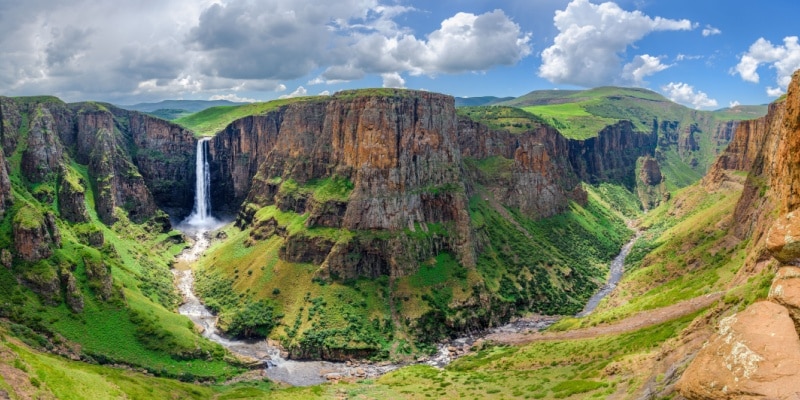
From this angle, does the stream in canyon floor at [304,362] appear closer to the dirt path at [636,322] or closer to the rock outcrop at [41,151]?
the dirt path at [636,322]

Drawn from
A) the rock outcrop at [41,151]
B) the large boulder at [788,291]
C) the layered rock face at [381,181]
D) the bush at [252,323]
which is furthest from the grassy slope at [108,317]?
the large boulder at [788,291]

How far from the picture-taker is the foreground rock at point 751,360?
67.6 feet

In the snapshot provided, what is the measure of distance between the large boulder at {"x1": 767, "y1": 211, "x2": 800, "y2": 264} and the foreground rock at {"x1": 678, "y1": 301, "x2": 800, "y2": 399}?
3.71 metres

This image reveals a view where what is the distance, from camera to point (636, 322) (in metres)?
90.5

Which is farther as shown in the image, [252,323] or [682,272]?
[682,272]

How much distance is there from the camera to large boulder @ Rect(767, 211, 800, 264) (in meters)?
25.5

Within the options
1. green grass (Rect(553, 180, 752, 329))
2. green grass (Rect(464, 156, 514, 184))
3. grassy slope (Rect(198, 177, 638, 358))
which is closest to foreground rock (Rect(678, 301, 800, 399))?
green grass (Rect(553, 180, 752, 329))

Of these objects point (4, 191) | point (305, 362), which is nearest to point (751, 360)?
point (305, 362)

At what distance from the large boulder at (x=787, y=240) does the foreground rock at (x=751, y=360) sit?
371 centimetres

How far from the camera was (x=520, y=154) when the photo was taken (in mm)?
195875

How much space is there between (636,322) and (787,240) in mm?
71341

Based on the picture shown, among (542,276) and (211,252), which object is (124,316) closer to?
(211,252)

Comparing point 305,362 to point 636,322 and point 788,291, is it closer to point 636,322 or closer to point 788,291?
point 636,322

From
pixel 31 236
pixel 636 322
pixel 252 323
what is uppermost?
pixel 31 236
